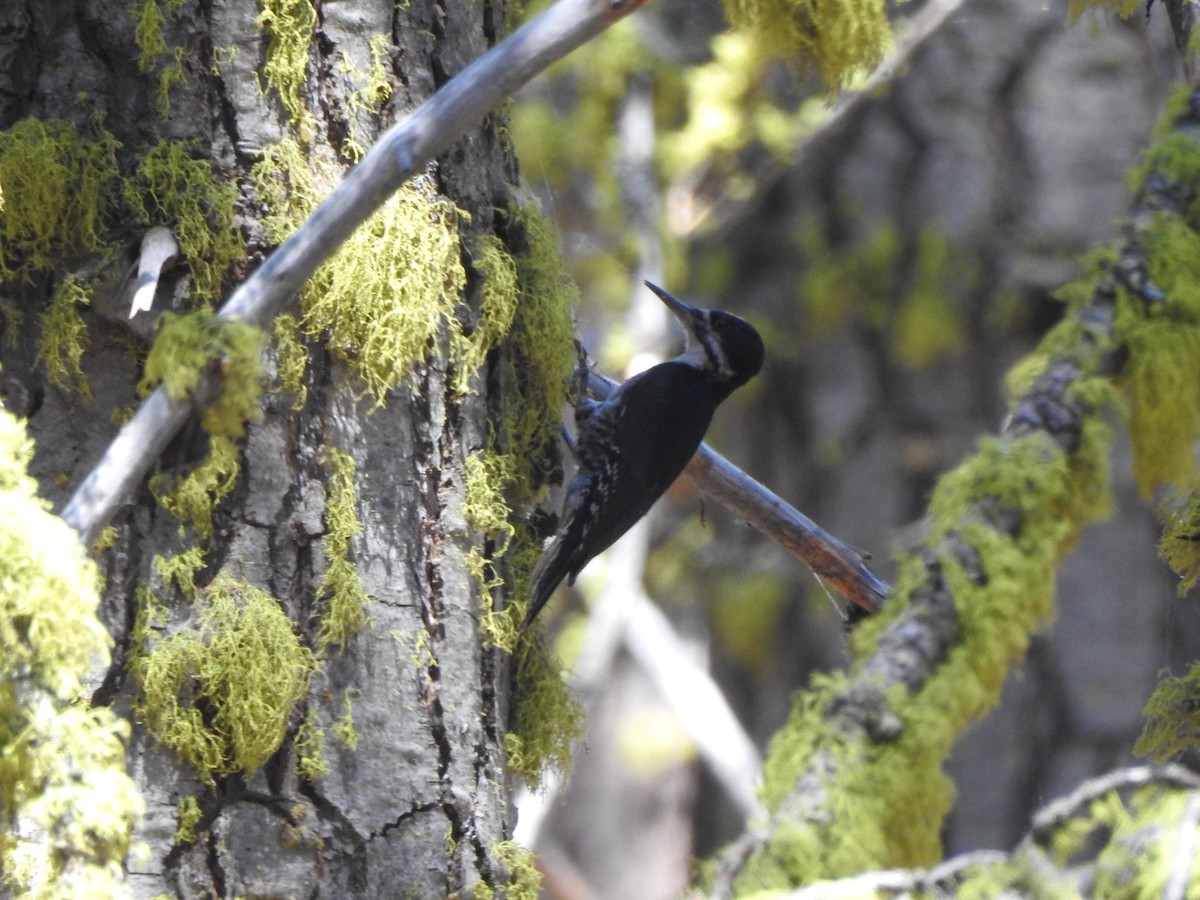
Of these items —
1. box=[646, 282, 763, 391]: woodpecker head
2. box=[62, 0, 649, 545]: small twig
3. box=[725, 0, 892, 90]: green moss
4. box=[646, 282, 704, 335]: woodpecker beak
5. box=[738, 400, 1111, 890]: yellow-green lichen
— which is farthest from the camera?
box=[646, 282, 704, 335]: woodpecker beak

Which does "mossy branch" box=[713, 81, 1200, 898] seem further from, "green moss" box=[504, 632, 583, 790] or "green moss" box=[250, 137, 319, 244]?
"green moss" box=[250, 137, 319, 244]

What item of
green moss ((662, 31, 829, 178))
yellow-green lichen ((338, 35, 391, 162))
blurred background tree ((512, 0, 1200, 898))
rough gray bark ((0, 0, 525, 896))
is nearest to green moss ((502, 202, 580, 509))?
rough gray bark ((0, 0, 525, 896))

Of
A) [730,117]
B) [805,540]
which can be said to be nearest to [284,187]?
[805,540]

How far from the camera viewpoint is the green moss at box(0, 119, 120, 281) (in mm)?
1744

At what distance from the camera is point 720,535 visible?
5953 mm

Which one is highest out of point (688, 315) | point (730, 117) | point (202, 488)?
point (730, 117)

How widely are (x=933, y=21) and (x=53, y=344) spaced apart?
3.68m

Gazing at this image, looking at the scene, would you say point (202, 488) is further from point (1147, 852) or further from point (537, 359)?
point (1147, 852)

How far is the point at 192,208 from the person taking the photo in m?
1.79

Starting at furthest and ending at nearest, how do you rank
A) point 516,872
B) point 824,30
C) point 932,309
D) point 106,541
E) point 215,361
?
point 932,309 → point 824,30 → point 516,872 → point 106,541 → point 215,361

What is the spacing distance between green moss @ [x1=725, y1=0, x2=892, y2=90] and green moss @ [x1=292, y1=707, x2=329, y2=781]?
145 cm

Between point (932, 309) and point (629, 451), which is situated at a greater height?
point (932, 309)

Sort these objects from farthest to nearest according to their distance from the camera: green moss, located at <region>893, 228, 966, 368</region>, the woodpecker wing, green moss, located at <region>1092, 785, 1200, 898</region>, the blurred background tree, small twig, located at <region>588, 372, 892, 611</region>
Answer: green moss, located at <region>893, 228, 966, 368</region> → the blurred background tree → the woodpecker wing → small twig, located at <region>588, 372, 892, 611</region> → green moss, located at <region>1092, 785, 1200, 898</region>

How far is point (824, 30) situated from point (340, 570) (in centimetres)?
134
